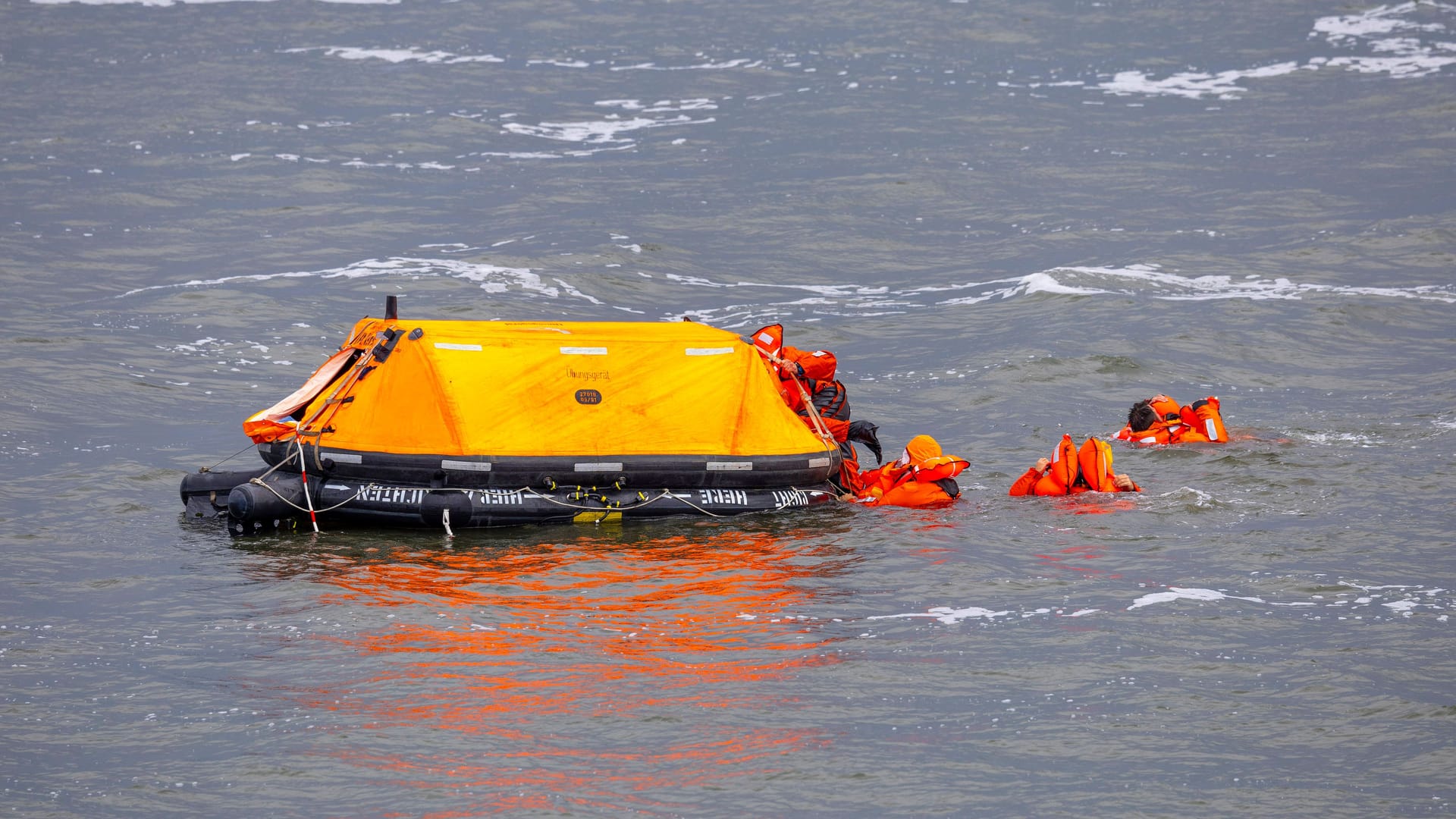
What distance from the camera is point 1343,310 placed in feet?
63.0

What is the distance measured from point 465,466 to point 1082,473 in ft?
15.2

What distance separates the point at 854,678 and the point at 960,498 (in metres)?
4.41

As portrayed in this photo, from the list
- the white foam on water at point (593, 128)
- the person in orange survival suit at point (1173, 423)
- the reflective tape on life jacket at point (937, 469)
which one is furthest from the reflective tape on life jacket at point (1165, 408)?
the white foam on water at point (593, 128)

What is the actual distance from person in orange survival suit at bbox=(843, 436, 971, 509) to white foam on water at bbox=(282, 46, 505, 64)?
24.4m

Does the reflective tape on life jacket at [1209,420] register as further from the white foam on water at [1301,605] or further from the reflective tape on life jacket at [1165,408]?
the white foam on water at [1301,605]

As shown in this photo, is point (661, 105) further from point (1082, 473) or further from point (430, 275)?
point (1082, 473)

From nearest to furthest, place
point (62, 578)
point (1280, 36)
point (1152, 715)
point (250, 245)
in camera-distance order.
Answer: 1. point (1152, 715)
2. point (62, 578)
3. point (250, 245)
4. point (1280, 36)

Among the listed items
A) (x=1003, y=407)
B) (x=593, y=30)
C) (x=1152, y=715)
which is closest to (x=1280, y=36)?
(x=593, y=30)

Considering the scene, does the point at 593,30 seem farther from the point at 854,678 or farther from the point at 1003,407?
the point at 854,678

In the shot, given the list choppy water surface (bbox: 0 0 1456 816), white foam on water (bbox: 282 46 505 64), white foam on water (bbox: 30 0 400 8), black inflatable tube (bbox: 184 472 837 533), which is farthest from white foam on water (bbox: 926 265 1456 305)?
white foam on water (bbox: 30 0 400 8)

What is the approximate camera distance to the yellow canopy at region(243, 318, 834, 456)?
1095cm

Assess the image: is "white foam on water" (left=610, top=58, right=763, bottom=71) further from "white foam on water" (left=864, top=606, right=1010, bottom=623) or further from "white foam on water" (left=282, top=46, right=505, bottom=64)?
"white foam on water" (left=864, top=606, right=1010, bottom=623)

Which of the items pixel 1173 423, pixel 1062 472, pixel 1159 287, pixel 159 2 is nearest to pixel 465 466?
pixel 1062 472

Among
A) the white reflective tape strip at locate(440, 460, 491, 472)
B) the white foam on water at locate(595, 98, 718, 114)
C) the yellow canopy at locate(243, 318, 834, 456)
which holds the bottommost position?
the white reflective tape strip at locate(440, 460, 491, 472)
